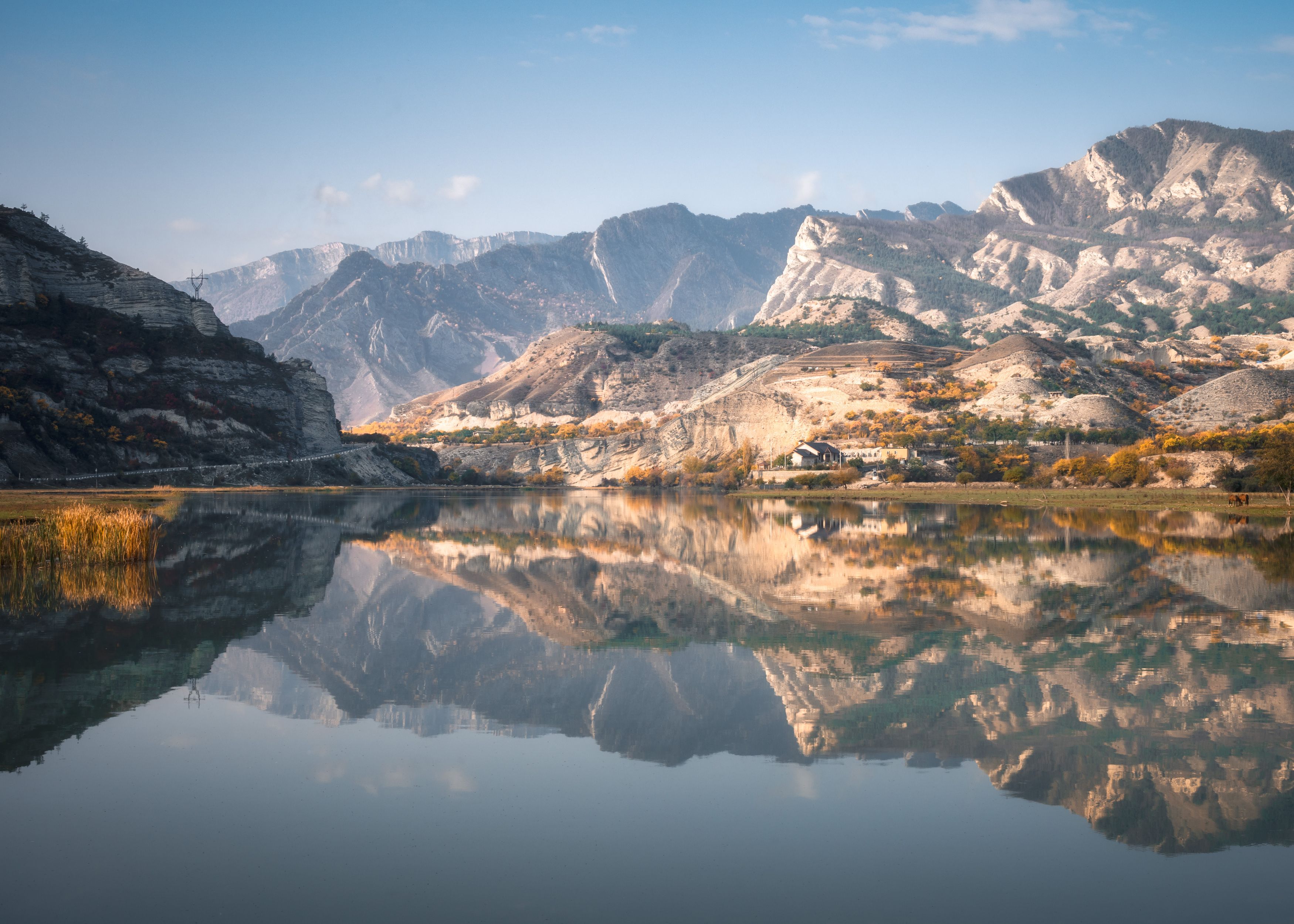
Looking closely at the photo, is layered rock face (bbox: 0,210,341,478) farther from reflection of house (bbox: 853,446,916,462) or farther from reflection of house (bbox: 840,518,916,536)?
reflection of house (bbox: 853,446,916,462)

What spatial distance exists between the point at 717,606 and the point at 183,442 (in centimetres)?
9742

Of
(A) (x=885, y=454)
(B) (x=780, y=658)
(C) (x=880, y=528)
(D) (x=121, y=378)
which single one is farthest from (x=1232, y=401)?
(D) (x=121, y=378)

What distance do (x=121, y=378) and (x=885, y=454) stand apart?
3344 inches

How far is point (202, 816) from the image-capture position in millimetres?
10109

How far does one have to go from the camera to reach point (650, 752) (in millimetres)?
12438

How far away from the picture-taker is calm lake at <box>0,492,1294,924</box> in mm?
8477

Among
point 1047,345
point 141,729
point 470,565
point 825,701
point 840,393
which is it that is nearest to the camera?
point 141,729

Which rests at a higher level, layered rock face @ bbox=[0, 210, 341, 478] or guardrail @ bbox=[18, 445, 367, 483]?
layered rock face @ bbox=[0, 210, 341, 478]

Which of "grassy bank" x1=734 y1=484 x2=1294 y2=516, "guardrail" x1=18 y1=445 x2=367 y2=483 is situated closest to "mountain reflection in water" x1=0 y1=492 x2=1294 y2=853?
"grassy bank" x1=734 y1=484 x2=1294 y2=516

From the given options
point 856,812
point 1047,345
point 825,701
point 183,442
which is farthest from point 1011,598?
point 1047,345

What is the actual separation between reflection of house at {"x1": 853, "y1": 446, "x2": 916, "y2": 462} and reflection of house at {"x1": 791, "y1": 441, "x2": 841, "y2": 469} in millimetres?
2480

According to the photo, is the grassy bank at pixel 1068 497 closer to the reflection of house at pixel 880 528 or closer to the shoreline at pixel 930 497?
the shoreline at pixel 930 497

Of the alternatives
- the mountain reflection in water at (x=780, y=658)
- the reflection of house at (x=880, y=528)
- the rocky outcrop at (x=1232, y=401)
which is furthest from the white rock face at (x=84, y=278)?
the rocky outcrop at (x=1232, y=401)

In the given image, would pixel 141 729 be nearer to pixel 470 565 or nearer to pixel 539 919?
pixel 539 919
